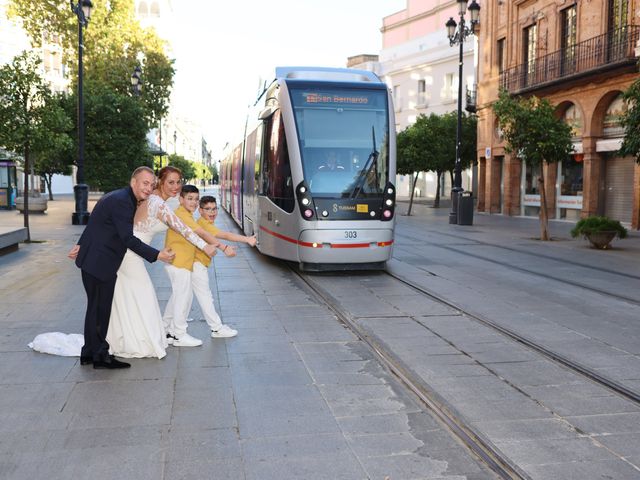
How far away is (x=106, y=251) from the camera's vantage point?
559 cm

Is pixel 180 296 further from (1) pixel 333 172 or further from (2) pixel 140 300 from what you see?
(1) pixel 333 172

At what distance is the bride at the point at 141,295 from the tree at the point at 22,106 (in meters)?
11.7

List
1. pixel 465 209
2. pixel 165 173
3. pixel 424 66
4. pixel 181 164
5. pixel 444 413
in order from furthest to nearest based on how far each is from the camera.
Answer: pixel 181 164 → pixel 424 66 → pixel 465 209 → pixel 165 173 → pixel 444 413

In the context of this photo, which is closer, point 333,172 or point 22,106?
point 333,172

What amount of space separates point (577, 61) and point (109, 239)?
23.0 metres

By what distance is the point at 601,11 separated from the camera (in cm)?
2362

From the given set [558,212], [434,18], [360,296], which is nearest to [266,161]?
[360,296]

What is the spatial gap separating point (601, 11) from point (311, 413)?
914 inches

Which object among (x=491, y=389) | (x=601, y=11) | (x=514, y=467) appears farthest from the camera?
(x=601, y=11)

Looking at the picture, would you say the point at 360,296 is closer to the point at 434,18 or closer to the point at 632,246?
the point at 632,246

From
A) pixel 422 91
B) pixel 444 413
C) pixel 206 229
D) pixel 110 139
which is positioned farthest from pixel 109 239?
pixel 422 91

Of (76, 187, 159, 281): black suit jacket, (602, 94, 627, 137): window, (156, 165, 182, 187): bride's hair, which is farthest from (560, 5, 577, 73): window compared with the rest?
(76, 187, 159, 281): black suit jacket

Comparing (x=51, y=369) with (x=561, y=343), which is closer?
(x=51, y=369)

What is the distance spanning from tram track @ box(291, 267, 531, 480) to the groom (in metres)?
2.11
